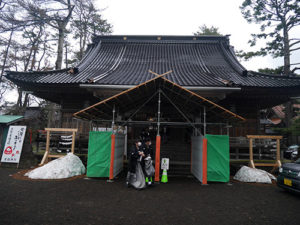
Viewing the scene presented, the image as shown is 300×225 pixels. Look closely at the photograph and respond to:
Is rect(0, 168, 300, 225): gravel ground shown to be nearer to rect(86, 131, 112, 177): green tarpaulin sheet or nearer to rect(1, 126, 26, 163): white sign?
rect(86, 131, 112, 177): green tarpaulin sheet

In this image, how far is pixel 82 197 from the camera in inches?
214

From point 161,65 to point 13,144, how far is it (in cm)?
1007

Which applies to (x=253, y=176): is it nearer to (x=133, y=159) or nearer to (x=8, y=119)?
(x=133, y=159)

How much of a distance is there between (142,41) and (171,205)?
14091 millimetres

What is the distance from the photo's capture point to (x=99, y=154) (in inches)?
297

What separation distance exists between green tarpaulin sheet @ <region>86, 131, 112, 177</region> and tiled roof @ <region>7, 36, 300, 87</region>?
2691 mm

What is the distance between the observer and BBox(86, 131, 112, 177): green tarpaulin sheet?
755cm

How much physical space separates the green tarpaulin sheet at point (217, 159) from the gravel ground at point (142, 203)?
14.0 inches

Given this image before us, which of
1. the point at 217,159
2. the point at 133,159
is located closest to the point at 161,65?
the point at 217,159

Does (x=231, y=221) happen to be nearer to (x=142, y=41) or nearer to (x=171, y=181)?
(x=171, y=181)

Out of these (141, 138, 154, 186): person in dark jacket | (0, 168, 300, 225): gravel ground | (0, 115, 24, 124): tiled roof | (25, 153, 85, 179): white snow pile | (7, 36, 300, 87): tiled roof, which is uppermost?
(7, 36, 300, 87): tiled roof

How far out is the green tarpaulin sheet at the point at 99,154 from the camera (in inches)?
297

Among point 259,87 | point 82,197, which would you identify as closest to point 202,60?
point 259,87

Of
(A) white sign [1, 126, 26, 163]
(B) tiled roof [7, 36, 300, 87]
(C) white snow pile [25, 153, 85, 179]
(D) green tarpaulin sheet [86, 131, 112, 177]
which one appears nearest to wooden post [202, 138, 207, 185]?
(B) tiled roof [7, 36, 300, 87]
